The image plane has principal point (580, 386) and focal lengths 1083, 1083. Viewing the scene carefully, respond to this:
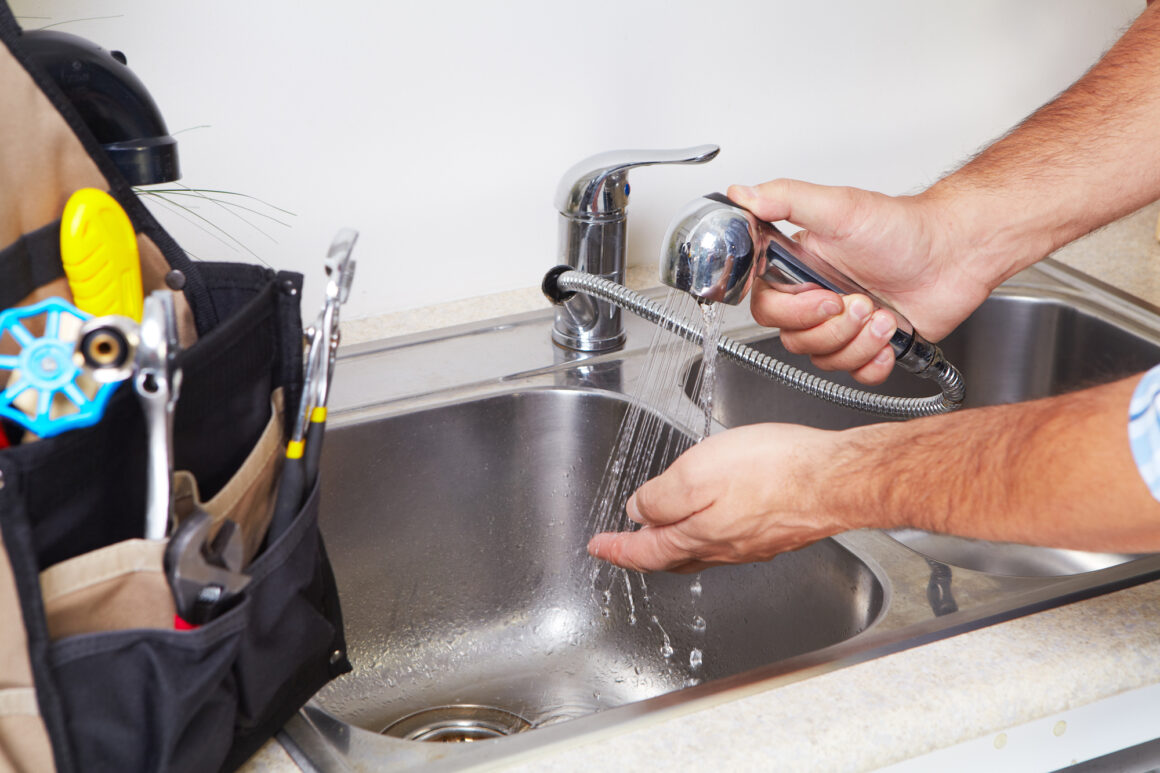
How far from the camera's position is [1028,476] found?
0.59 m

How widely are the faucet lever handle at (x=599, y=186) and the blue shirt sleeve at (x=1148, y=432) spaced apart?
0.50 metres

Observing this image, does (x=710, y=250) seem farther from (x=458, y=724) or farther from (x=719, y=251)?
(x=458, y=724)

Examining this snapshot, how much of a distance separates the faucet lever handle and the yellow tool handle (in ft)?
1.67

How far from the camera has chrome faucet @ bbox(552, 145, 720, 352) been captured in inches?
39.2

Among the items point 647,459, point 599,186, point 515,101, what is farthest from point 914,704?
point 515,101

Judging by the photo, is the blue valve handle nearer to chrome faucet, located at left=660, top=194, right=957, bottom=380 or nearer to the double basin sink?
chrome faucet, located at left=660, top=194, right=957, bottom=380

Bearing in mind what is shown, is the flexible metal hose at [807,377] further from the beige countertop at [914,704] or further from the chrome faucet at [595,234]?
the beige countertop at [914,704]

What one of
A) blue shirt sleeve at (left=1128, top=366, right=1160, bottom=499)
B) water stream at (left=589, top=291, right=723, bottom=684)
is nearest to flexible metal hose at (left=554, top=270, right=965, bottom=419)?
water stream at (left=589, top=291, right=723, bottom=684)

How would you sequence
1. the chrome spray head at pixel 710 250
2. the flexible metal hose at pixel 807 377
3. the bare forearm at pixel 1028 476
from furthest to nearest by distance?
the flexible metal hose at pixel 807 377
the chrome spray head at pixel 710 250
the bare forearm at pixel 1028 476

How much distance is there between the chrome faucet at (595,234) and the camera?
99 cm

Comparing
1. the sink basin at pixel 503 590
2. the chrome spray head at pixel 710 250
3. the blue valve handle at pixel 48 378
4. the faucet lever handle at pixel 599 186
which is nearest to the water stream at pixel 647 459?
the sink basin at pixel 503 590

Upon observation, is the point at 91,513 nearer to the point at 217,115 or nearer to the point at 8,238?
the point at 8,238

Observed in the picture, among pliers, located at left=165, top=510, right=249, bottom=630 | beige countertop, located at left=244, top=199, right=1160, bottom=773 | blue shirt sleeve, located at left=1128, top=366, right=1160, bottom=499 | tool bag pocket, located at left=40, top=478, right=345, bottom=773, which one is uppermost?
blue shirt sleeve, located at left=1128, top=366, right=1160, bottom=499

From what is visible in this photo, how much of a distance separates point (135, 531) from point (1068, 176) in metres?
0.83
